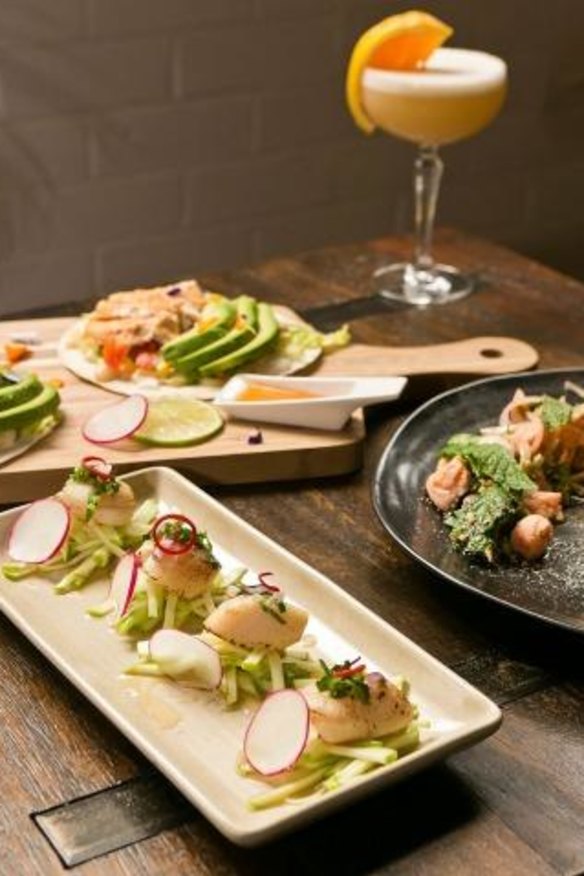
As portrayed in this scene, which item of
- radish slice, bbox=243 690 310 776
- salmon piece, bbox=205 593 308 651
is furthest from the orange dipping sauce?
radish slice, bbox=243 690 310 776

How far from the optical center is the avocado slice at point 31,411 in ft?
5.69

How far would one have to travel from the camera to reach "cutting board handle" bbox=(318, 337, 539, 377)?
2.02 m

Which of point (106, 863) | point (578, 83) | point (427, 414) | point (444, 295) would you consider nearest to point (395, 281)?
point (444, 295)

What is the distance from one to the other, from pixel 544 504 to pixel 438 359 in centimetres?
50

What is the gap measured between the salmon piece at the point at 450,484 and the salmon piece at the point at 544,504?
0.07 m

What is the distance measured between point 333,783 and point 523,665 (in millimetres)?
329

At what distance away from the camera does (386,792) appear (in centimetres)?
121

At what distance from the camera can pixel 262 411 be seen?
5.99 feet

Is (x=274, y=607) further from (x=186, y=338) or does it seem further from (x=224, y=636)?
(x=186, y=338)

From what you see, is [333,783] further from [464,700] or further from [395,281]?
[395,281]

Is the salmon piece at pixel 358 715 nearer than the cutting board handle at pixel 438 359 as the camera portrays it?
Yes

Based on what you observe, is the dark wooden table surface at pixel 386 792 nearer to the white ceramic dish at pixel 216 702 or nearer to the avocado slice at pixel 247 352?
the white ceramic dish at pixel 216 702

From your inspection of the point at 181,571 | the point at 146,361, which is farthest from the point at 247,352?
the point at 181,571

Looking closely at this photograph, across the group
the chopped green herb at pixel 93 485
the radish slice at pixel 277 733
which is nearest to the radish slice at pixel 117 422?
the chopped green herb at pixel 93 485
